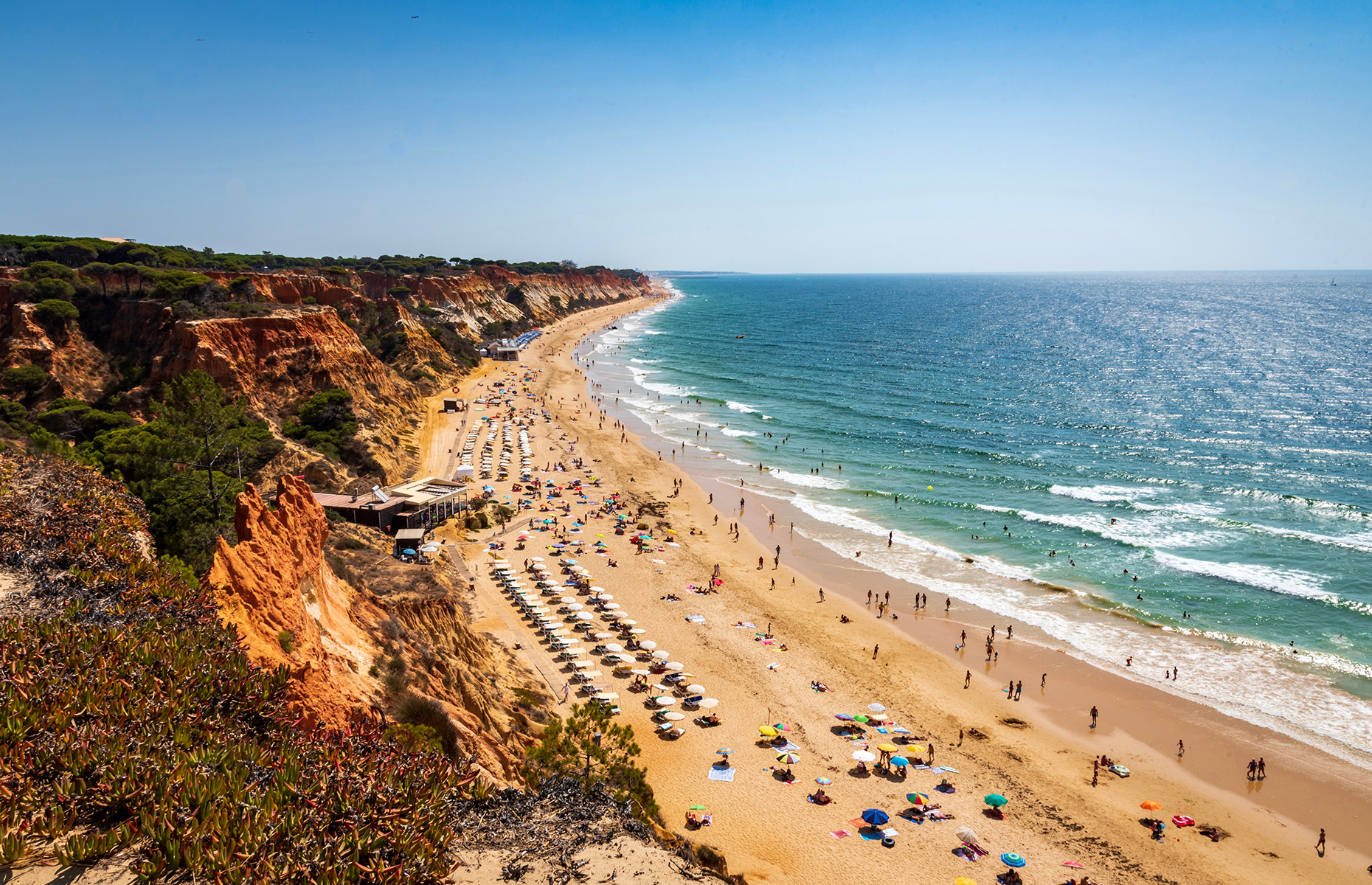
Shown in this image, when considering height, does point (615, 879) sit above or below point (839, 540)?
above

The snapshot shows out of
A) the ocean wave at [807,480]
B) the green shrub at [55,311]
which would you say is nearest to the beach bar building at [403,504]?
the green shrub at [55,311]

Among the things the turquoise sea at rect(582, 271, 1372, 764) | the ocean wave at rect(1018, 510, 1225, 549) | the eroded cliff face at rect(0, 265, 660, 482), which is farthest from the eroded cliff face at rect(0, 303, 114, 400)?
the ocean wave at rect(1018, 510, 1225, 549)

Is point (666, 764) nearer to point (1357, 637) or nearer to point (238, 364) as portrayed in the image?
point (1357, 637)

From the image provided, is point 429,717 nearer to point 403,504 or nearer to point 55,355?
point 403,504

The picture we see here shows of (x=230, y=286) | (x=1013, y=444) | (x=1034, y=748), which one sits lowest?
(x=1034, y=748)

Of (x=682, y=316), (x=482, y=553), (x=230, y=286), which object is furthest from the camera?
(x=682, y=316)

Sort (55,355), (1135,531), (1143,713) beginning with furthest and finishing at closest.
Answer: (55,355)
(1135,531)
(1143,713)

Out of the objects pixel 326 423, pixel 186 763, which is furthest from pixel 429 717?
pixel 326 423

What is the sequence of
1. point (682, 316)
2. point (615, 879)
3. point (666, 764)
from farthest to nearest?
point (682, 316)
point (666, 764)
point (615, 879)

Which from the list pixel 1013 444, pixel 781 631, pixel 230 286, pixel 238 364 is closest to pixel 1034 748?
pixel 781 631
